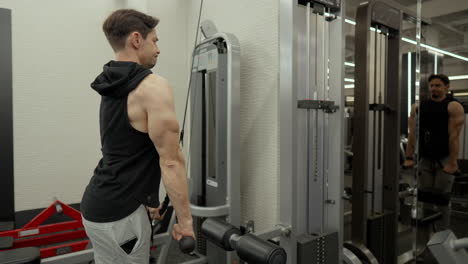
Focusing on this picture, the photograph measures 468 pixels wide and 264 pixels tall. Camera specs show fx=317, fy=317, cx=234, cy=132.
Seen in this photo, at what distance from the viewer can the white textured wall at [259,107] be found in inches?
96.0

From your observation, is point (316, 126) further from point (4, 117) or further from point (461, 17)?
point (4, 117)

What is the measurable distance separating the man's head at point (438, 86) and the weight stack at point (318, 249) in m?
1.50

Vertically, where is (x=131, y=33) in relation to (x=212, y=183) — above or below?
above

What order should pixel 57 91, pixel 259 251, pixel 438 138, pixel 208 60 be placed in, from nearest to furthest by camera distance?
pixel 259 251, pixel 208 60, pixel 438 138, pixel 57 91

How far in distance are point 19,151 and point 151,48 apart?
241 cm

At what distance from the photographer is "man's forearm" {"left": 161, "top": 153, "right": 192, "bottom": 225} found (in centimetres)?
135

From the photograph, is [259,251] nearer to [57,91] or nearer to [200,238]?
[200,238]

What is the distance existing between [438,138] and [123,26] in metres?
2.58

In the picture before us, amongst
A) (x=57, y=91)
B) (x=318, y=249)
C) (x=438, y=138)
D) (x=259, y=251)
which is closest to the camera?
(x=259, y=251)

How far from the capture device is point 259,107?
2.55 m

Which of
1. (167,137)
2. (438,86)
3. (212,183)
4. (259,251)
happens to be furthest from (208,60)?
(438,86)

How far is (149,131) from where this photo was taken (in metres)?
1.31

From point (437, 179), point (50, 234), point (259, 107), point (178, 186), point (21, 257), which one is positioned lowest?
point (50, 234)

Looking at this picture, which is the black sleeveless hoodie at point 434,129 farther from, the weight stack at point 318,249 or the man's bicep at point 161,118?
the man's bicep at point 161,118
